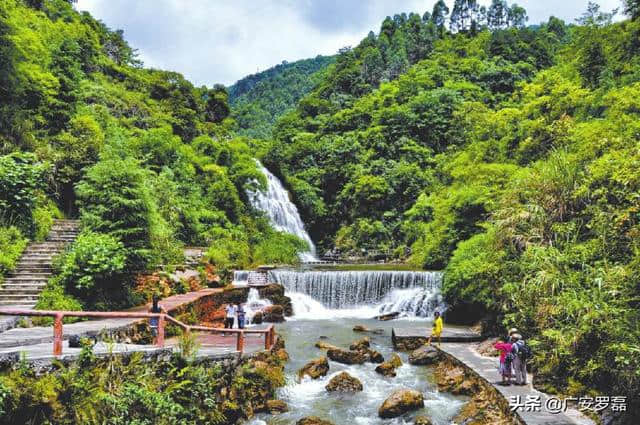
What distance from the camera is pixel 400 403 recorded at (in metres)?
9.04

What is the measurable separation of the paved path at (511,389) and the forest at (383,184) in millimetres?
588

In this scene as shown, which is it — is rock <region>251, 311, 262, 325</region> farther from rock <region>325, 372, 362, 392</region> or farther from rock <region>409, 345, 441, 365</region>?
rock <region>325, 372, 362, 392</region>

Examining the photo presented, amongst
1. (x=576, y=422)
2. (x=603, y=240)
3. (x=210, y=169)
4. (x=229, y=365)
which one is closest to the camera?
(x=576, y=422)

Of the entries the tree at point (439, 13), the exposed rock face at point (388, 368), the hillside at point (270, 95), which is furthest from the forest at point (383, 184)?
the tree at point (439, 13)

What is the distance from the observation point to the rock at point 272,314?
18.0m

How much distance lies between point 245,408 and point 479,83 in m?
47.5

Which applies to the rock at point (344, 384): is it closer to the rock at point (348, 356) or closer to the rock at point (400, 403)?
the rock at point (400, 403)

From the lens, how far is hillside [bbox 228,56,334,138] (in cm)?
7000

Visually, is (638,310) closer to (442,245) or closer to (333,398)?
(333,398)

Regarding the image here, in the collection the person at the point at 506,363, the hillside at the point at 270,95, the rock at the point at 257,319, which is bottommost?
the rock at the point at 257,319

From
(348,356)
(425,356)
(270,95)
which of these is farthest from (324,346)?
(270,95)

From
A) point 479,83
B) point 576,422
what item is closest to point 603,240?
point 576,422

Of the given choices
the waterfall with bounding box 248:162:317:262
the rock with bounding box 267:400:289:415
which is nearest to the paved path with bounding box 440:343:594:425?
the rock with bounding box 267:400:289:415

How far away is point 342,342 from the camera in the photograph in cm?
1473
